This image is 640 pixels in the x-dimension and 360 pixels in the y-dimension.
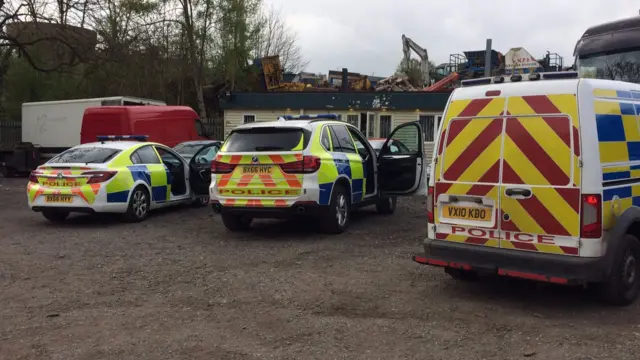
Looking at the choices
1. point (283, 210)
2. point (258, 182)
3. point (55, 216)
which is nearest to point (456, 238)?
point (283, 210)

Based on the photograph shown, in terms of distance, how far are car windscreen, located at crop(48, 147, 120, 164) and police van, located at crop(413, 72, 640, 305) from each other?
250 inches

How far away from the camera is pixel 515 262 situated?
5098 mm

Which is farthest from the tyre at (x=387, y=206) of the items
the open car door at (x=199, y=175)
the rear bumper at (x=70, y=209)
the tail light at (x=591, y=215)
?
the tail light at (x=591, y=215)

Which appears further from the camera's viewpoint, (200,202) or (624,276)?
(200,202)

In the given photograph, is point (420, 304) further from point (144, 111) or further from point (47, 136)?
point (47, 136)

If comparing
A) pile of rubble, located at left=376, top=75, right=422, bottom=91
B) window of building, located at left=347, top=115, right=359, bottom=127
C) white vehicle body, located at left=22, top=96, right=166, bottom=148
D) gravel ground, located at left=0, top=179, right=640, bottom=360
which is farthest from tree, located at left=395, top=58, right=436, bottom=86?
gravel ground, located at left=0, top=179, right=640, bottom=360

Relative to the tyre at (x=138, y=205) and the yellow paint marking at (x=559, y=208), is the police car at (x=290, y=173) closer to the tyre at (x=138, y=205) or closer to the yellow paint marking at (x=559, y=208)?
the tyre at (x=138, y=205)

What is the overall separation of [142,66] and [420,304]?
24.7 m

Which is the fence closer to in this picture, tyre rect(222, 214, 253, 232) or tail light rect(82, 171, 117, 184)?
tail light rect(82, 171, 117, 184)

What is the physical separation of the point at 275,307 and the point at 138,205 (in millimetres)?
5721

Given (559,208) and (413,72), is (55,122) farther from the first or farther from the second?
(413,72)

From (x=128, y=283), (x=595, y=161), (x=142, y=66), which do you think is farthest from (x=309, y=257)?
(x=142, y=66)

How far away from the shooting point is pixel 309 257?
24.1 feet

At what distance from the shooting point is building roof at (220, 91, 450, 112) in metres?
21.8
